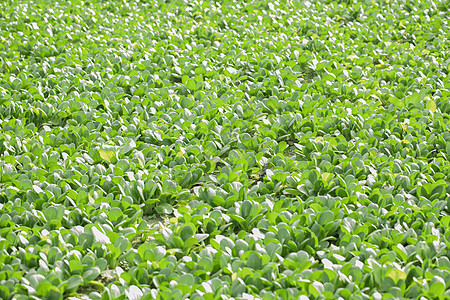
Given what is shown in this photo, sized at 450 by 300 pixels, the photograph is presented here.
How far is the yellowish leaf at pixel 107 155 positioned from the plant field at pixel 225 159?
0.6 inches

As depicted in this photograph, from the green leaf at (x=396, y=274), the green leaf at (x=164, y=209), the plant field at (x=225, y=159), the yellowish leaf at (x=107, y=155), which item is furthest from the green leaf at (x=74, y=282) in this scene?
the green leaf at (x=396, y=274)

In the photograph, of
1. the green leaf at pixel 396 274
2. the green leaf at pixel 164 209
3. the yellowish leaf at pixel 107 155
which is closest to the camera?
the green leaf at pixel 396 274

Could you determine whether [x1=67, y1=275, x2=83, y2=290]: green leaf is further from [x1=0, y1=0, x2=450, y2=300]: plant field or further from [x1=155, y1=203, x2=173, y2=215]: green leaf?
[x1=155, y1=203, x2=173, y2=215]: green leaf

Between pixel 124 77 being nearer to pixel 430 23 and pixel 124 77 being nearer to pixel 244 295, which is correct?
pixel 244 295

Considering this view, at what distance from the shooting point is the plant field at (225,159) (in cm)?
250

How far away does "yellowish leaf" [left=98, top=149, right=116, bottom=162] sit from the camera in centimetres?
348

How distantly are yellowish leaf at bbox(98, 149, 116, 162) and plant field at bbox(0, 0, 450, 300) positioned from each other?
0.01 meters

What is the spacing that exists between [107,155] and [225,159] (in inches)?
35.2

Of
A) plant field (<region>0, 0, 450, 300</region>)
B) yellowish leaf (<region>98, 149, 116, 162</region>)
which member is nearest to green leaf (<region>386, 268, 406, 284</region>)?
plant field (<region>0, 0, 450, 300</region>)

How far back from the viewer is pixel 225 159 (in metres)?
3.66

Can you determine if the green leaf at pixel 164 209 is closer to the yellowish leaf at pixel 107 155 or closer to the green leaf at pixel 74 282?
the yellowish leaf at pixel 107 155

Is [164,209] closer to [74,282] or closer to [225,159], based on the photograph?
[225,159]

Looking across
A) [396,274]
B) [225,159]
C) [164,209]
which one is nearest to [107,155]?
[164,209]

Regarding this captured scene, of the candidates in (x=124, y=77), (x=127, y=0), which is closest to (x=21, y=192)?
(x=124, y=77)
